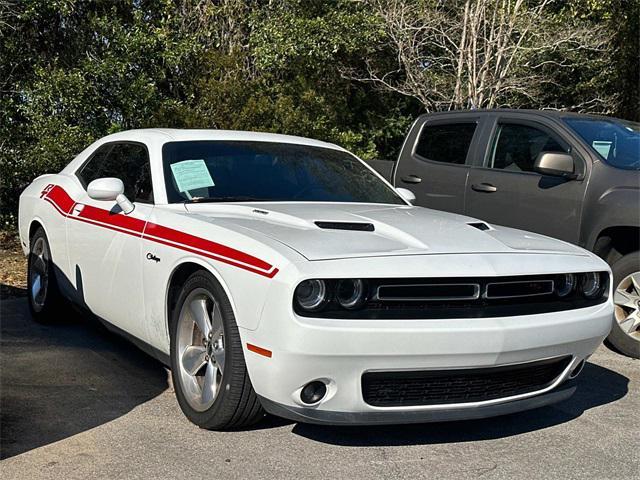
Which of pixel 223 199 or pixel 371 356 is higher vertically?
pixel 223 199

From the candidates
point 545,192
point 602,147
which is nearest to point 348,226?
point 545,192

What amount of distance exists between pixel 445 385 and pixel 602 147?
342 centimetres

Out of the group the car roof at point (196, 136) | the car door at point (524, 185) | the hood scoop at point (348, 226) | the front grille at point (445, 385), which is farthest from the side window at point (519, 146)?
the front grille at point (445, 385)

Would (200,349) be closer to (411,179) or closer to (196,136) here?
(196,136)

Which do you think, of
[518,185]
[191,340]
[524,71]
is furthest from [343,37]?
[191,340]

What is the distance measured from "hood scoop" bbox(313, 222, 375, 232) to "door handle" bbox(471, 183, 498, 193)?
2825mm

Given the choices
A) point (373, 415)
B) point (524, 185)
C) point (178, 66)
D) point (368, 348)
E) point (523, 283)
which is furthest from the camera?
point (178, 66)

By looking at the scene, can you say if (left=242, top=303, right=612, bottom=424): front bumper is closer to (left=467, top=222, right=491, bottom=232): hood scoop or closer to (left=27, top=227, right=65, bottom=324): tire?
(left=467, top=222, right=491, bottom=232): hood scoop

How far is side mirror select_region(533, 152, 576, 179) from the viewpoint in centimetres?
580

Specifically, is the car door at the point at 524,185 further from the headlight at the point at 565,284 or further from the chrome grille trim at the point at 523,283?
the chrome grille trim at the point at 523,283

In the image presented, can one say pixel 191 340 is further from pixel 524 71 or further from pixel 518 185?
pixel 524 71

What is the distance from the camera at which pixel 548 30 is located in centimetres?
1310

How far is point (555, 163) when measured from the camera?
228 inches

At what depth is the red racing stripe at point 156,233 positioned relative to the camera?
3394mm
